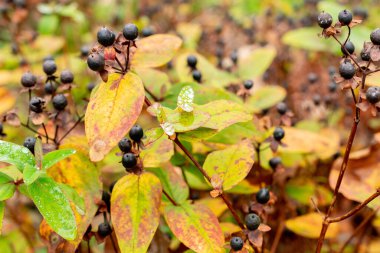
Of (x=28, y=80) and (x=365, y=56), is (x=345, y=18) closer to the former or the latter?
(x=365, y=56)

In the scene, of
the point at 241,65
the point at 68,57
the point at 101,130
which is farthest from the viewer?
the point at 68,57

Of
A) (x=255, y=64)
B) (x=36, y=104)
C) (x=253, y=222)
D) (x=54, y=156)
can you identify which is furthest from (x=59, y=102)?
(x=255, y=64)

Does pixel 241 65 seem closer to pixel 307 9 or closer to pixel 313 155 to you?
pixel 313 155

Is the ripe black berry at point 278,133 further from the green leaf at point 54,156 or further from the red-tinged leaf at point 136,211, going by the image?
the green leaf at point 54,156

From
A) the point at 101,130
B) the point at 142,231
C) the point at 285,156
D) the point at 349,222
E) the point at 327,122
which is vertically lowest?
the point at 349,222

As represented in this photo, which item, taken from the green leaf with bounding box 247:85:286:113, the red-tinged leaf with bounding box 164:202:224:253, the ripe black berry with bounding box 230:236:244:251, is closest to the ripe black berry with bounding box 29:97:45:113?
the red-tinged leaf with bounding box 164:202:224:253

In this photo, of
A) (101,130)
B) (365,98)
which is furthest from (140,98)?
(365,98)

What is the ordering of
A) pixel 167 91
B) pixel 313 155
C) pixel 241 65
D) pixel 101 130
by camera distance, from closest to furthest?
pixel 101 130
pixel 167 91
pixel 313 155
pixel 241 65
